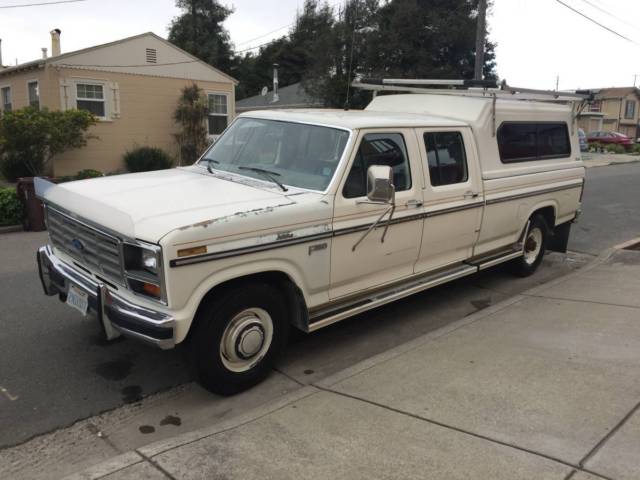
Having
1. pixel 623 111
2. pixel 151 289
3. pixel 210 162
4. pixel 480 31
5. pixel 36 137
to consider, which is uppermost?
pixel 480 31

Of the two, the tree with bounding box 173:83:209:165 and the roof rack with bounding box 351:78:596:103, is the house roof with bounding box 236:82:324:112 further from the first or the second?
the roof rack with bounding box 351:78:596:103

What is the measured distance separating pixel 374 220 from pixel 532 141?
10.4 feet

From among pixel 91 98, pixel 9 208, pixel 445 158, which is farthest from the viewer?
pixel 91 98

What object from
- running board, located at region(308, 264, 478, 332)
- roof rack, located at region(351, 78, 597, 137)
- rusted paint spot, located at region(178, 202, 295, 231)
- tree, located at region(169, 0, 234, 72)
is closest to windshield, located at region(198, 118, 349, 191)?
rusted paint spot, located at region(178, 202, 295, 231)

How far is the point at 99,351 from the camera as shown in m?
4.75

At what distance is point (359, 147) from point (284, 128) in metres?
0.78

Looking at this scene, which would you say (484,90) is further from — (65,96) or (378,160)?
(65,96)

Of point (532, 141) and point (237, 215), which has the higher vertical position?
point (532, 141)

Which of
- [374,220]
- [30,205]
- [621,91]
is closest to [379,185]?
[374,220]

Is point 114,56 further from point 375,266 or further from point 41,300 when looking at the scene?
point 375,266

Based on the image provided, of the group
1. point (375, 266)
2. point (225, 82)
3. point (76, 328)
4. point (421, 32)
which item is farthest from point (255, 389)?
point (421, 32)

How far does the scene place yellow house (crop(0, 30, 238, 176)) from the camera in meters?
16.4

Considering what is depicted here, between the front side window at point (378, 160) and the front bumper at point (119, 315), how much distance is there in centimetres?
172

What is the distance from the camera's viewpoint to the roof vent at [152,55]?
18241 millimetres
